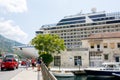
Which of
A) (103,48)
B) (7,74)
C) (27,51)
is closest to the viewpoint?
(7,74)

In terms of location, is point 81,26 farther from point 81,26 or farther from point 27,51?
point 27,51

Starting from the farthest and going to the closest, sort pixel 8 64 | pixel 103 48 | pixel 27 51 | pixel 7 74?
pixel 27 51, pixel 103 48, pixel 8 64, pixel 7 74

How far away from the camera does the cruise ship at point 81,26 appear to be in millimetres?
112125

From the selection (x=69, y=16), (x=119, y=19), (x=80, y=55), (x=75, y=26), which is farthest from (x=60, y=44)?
(x=69, y=16)

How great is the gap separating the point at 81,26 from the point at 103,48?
55.3 metres

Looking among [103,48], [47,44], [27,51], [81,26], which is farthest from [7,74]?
[81,26]

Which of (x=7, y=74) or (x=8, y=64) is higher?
(x=8, y=64)

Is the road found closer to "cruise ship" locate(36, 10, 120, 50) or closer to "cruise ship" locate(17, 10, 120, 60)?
"cruise ship" locate(17, 10, 120, 60)

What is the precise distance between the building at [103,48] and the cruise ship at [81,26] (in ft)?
129

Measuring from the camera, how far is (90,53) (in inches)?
2670

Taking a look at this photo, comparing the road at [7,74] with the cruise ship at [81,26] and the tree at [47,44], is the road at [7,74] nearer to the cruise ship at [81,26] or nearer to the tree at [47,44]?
the tree at [47,44]

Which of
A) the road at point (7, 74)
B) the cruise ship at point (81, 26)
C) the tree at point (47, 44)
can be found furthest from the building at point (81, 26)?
the road at point (7, 74)

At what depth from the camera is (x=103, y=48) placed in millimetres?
66500

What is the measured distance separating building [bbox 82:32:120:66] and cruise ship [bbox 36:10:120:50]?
3921 centimetres
